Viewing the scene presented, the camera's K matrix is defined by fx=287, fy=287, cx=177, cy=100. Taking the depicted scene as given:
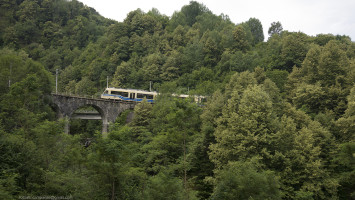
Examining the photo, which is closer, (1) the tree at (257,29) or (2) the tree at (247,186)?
(2) the tree at (247,186)

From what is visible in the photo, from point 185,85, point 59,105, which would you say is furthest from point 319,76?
point 59,105

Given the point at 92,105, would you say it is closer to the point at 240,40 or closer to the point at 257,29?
the point at 240,40

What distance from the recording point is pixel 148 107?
36.2 m

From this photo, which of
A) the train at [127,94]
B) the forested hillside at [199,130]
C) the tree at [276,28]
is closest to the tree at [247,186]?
the forested hillside at [199,130]

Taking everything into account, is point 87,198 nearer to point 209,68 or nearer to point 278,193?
point 278,193

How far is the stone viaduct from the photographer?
4234 cm

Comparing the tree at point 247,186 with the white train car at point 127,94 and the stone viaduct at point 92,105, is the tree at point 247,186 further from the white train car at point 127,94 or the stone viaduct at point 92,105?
the stone viaduct at point 92,105

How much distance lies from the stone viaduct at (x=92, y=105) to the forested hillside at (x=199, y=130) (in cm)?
210

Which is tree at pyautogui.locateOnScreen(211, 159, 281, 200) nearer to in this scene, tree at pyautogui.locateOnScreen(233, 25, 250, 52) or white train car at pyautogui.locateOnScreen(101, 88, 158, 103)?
white train car at pyautogui.locateOnScreen(101, 88, 158, 103)

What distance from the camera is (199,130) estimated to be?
33500 mm

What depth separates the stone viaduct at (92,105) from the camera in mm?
42344

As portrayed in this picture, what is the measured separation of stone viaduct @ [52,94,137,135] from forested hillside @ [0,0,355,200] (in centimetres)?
210

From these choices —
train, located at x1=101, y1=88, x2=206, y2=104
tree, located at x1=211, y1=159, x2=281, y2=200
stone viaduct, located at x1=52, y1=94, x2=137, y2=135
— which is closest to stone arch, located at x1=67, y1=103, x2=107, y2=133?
stone viaduct, located at x1=52, y1=94, x2=137, y2=135

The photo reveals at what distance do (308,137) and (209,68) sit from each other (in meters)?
34.6
